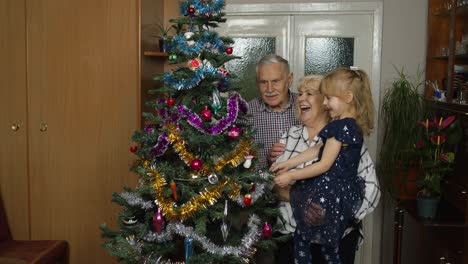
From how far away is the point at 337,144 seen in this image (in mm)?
1995

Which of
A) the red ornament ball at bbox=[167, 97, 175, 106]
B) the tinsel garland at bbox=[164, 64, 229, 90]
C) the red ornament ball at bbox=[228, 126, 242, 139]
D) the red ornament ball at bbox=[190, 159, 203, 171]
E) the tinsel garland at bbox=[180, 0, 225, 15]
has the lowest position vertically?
the red ornament ball at bbox=[190, 159, 203, 171]

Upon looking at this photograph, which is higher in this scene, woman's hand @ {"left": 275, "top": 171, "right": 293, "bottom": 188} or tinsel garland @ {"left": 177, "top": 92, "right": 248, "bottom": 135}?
tinsel garland @ {"left": 177, "top": 92, "right": 248, "bottom": 135}

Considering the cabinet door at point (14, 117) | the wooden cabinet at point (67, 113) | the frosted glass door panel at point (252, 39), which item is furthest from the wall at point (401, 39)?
the cabinet door at point (14, 117)

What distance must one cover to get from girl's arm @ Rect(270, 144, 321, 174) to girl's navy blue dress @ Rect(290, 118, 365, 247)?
0.30ft

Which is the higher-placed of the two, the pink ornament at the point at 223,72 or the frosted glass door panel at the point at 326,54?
the frosted glass door panel at the point at 326,54

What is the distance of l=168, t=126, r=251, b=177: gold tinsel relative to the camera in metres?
1.99

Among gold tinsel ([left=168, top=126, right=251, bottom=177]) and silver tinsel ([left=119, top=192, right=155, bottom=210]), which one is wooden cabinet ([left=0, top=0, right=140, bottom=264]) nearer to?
silver tinsel ([left=119, top=192, right=155, bottom=210])

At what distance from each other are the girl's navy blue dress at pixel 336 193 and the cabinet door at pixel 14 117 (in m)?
2.06

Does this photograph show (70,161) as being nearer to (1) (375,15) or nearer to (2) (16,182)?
(2) (16,182)

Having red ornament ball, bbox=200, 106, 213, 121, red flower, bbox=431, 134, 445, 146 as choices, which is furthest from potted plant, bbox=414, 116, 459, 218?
red ornament ball, bbox=200, 106, 213, 121

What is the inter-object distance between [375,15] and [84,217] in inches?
99.0

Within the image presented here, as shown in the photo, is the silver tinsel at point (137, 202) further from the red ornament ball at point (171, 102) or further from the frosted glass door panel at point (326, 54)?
the frosted glass door panel at point (326, 54)

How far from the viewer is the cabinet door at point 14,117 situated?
10.3ft

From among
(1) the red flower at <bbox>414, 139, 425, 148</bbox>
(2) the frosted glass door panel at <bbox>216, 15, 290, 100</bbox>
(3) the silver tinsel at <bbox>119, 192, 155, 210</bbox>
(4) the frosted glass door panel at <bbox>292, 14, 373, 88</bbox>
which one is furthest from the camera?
(2) the frosted glass door panel at <bbox>216, 15, 290, 100</bbox>
